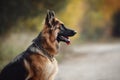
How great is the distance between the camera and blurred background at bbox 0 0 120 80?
435cm

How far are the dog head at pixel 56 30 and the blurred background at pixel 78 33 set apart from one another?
2.63 ft

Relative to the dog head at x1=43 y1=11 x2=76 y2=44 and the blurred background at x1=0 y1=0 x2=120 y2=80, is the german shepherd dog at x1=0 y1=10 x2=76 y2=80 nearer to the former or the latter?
the dog head at x1=43 y1=11 x2=76 y2=44

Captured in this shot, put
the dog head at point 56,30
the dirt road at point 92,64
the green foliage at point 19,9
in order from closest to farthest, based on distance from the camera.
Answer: the dog head at point 56,30 < the dirt road at point 92,64 < the green foliage at point 19,9

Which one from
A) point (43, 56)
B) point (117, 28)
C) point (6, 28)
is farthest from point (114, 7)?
point (43, 56)

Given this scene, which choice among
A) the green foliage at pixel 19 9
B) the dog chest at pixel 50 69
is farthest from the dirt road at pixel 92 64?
the dog chest at pixel 50 69

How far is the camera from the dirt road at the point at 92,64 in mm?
4281

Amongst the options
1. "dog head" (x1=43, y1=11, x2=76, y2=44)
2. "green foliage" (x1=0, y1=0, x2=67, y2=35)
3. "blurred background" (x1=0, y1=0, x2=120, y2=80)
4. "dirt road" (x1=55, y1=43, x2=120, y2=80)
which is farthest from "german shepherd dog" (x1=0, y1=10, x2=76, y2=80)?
"green foliage" (x1=0, y1=0, x2=67, y2=35)

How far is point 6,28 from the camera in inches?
180

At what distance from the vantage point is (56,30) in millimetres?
3246

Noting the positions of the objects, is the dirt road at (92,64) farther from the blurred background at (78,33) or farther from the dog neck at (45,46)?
the dog neck at (45,46)

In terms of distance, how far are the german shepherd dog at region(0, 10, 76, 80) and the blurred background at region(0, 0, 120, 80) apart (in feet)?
2.62

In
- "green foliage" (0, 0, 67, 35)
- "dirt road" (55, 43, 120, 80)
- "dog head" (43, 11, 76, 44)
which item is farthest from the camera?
"green foliage" (0, 0, 67, 35)

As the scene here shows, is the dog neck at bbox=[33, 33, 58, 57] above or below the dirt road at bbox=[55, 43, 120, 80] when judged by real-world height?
below

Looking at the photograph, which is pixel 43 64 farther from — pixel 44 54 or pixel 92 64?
pixel 92 64
